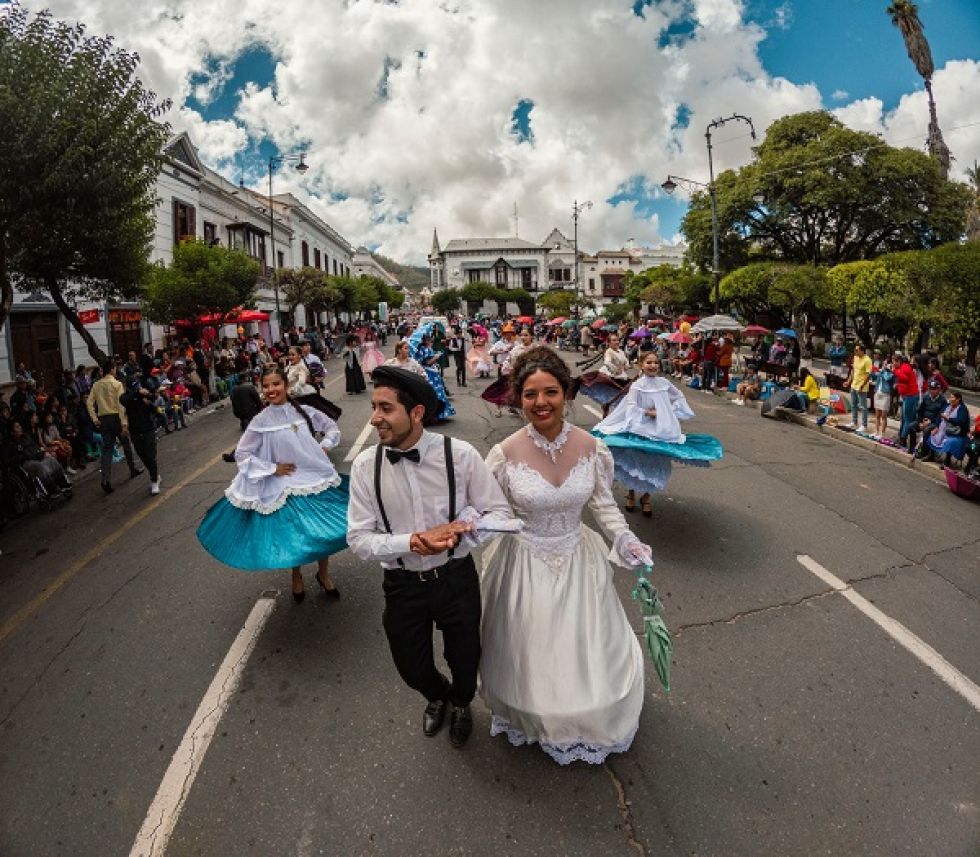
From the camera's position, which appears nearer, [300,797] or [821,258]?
[300,797]

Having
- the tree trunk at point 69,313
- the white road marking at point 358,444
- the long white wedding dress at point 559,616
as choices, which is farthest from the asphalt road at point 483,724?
the tree trunk at point 69,313

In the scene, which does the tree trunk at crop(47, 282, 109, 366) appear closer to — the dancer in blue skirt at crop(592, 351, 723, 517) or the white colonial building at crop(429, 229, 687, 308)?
the dancer in blue skirt at crop(592, 351, 723, 517)

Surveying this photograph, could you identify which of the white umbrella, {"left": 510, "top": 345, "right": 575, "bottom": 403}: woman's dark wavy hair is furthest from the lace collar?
the white umbrella

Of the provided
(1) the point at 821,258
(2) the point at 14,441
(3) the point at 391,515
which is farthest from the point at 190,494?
(1) the point at 821,258

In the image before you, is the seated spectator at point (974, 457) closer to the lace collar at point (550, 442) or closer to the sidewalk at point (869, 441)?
the sidewalk at point (869, 441)

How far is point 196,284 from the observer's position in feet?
55.3

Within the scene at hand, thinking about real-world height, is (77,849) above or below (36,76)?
below

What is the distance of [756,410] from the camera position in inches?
551

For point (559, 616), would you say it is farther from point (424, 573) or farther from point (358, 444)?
point (358, 444)

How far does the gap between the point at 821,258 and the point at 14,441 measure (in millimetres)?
37896

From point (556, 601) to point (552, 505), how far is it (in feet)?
1.51

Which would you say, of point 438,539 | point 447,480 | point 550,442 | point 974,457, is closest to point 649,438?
point 550,442

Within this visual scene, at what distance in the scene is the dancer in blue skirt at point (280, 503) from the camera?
4.17m

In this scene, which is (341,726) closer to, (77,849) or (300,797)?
(300,797)
